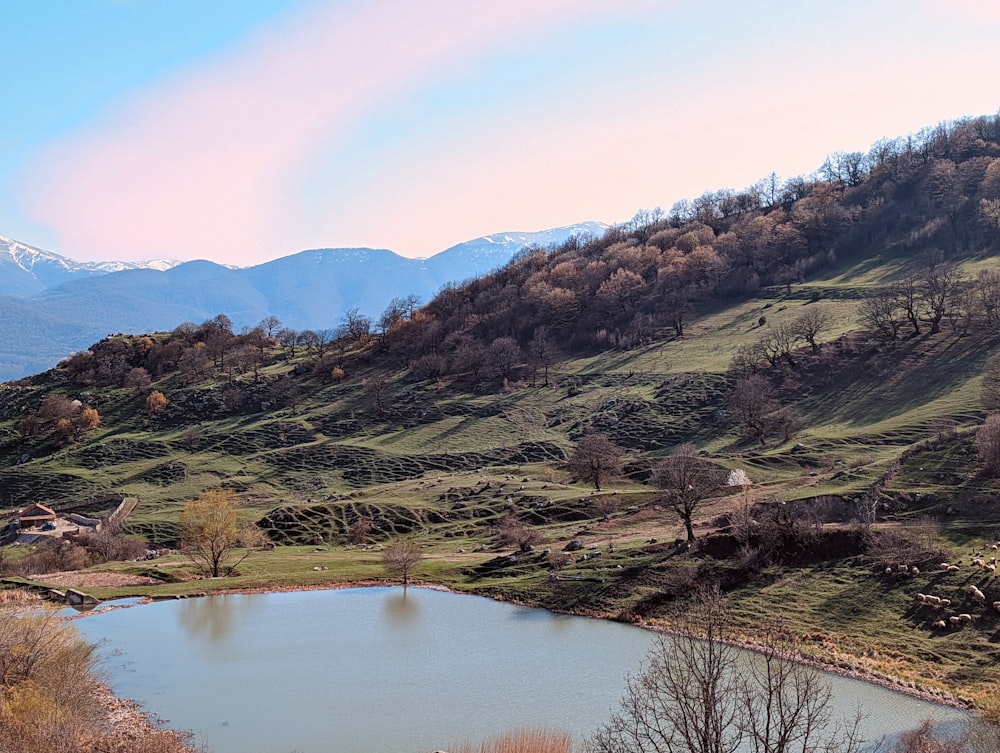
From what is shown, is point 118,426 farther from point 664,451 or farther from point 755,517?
point 755,517

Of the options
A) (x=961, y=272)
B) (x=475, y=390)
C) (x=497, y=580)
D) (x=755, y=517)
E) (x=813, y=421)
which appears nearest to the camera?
(x=755, y=517)

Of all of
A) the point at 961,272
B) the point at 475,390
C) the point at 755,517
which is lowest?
the point at 755,517

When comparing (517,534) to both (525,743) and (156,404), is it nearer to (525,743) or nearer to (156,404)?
(525,743)

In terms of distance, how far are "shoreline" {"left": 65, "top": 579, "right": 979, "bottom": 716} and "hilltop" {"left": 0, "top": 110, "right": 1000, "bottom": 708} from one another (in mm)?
672

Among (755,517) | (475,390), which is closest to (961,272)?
(475,390)

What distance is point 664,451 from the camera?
10856cm

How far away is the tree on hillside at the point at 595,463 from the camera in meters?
91.6

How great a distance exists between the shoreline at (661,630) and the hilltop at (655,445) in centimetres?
67

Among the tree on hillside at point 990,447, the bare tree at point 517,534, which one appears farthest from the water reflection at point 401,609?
the tree on hillside at point 990,447

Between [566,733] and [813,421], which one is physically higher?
[813,421]

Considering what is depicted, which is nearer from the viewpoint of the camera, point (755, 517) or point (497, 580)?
point (755, 517)

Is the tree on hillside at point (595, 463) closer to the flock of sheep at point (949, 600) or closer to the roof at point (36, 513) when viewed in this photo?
the flock of sheep at point (949, 600)

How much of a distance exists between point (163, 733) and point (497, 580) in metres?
30.8

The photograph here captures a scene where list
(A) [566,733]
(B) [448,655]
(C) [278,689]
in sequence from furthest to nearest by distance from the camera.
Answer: (B) [448,655] < (C) [278,689] < (A) [566,733]
